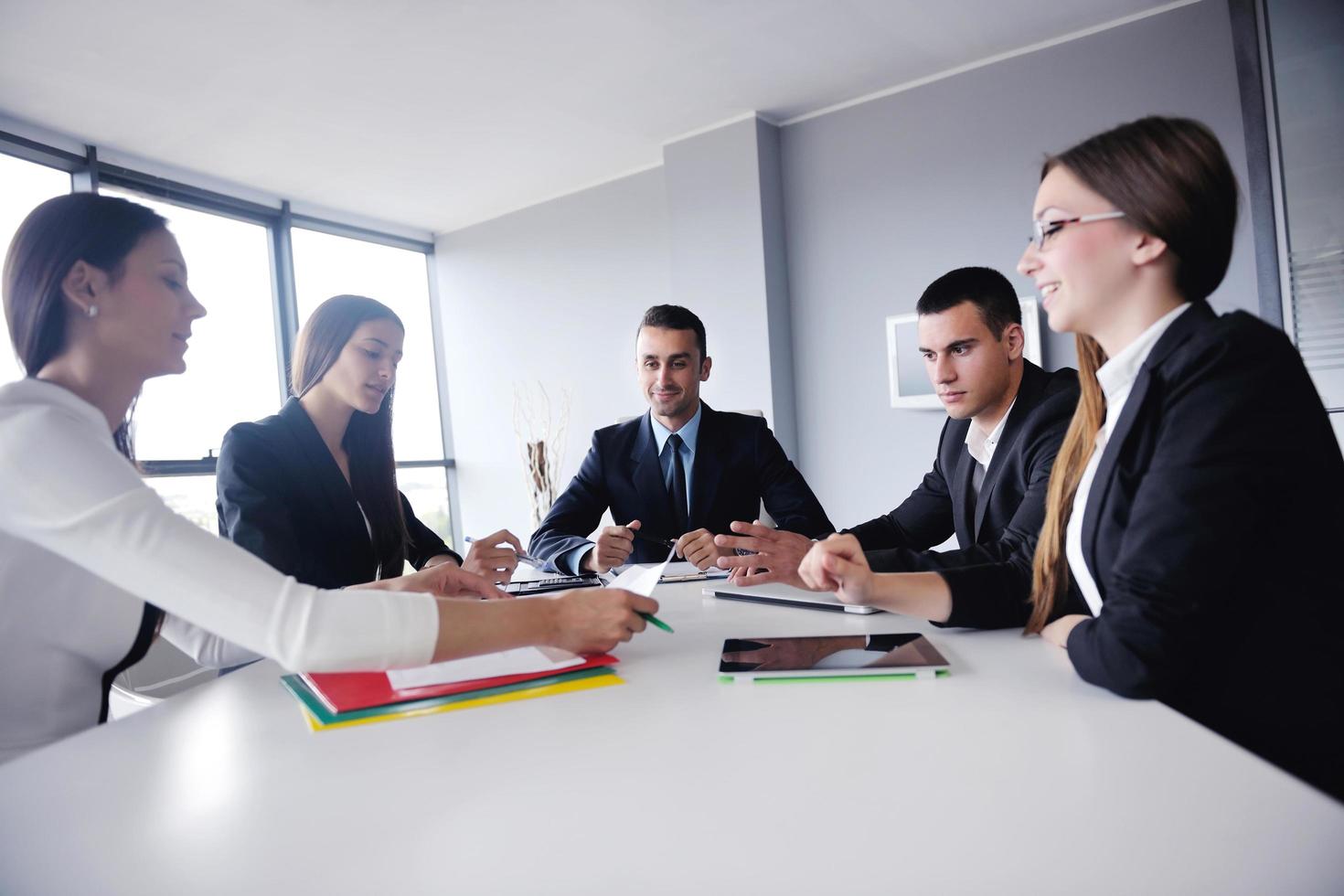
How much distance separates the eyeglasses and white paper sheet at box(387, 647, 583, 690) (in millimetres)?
992

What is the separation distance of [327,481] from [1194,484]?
190 centimetres

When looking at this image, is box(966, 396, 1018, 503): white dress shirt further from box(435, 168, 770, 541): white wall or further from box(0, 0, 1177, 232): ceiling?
box(435, 168, 770, 541): white wall

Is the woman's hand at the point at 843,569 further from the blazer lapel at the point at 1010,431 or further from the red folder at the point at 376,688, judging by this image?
the blazer lapel at the point at 1010,431

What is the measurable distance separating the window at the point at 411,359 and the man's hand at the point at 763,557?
532 cm

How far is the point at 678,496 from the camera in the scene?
9.04 feet

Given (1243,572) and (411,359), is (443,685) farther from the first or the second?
(411,359)

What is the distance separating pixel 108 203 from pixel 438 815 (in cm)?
112

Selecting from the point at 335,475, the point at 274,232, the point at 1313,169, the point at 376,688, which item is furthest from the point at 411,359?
the point at 376,688

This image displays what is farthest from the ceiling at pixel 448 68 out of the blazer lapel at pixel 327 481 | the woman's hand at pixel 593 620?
the woman's hand at pixel 593 620

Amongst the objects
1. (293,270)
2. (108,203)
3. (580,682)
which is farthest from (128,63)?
(580,682)

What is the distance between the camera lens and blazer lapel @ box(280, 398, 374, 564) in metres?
2.08

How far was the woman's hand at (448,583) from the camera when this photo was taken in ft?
5.12

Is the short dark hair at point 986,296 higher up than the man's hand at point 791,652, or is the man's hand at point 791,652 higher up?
the short dark hair at point 986,296

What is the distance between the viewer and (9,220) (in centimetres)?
422
